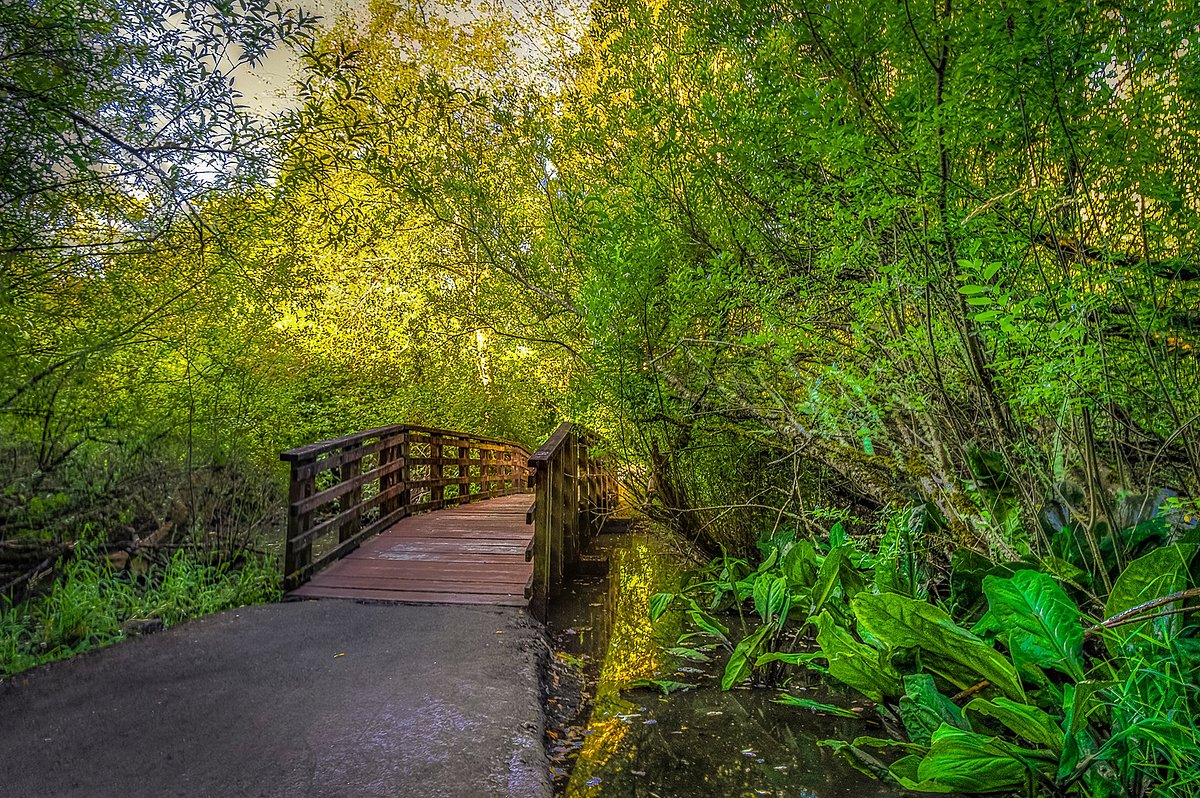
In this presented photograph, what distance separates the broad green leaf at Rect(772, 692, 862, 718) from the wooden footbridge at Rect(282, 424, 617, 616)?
1.67 meters

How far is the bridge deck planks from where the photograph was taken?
12.7ft

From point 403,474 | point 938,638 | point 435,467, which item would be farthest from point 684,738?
point 435,467

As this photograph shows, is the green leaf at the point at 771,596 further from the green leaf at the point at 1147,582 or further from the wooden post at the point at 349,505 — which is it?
the wooden post at the point at 349,505

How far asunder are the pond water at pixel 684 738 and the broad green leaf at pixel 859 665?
0.91 feet

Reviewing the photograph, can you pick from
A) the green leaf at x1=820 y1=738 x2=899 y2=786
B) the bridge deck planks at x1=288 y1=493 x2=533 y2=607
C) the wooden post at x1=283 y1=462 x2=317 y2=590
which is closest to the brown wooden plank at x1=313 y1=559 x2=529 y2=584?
the bridge deck planks at x1=288 y1=493 x2=533 y2=607

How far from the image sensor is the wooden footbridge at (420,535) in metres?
3.90

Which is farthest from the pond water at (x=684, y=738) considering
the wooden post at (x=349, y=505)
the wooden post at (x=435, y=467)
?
the wooden post at (x=435, y=467)

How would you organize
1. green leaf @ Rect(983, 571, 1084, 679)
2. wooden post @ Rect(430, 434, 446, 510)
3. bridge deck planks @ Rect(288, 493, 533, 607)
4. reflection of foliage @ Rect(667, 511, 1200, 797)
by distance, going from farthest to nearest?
wooden post @ Rect(430, 434, 446, 510)
bridge deck planks @ Rect(288, 493, 533, 607)
green leaf @ Rect(983, 571, 1084, 679)
reflection of foliage @ Rect(667, 511, 1200, 797)

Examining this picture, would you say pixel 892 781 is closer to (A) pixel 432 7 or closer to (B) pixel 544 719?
(B) pixel 544 719

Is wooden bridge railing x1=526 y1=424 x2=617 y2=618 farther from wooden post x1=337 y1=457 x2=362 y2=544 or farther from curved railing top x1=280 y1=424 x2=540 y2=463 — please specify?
wooden post x1=337 y1=457 x2=362 y2=544

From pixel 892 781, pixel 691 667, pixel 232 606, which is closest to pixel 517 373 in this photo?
pixel 232 606

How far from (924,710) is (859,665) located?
29cm

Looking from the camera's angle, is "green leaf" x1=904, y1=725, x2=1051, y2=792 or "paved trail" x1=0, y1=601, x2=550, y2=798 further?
"paved trail" x1=0, y1=601, x2=550, y2=798

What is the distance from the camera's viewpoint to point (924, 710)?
1980mm
